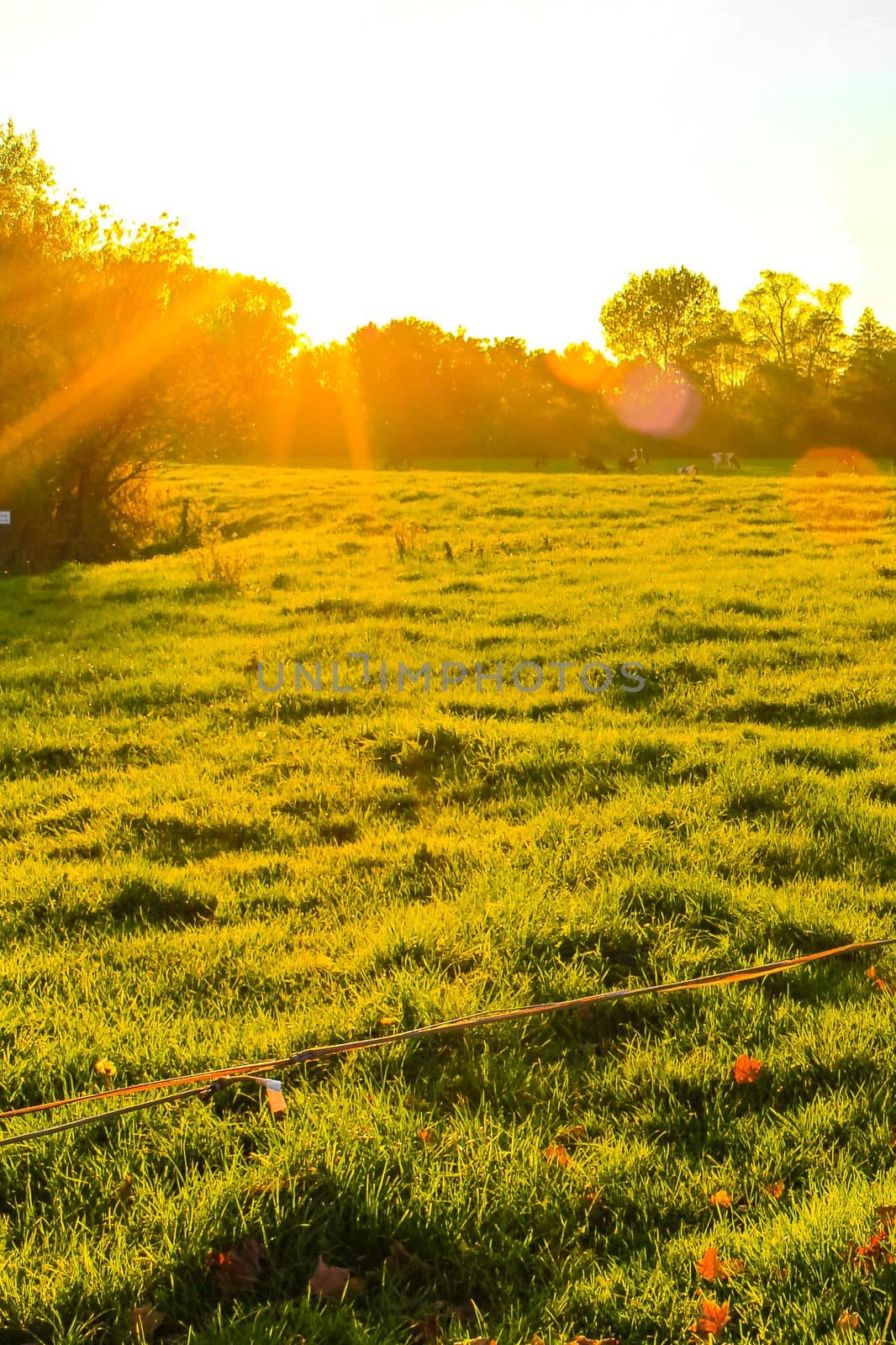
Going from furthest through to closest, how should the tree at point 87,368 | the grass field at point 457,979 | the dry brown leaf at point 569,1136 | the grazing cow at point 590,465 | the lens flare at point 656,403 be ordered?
1. the lens flare at point 656,403
2. the grazing cow at point 590,465
3. the tree at point 87,368
4. the dry brown leaf at point 569,1136
5. the grass field at point 457,979

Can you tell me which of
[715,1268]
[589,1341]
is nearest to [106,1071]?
[589,1341]

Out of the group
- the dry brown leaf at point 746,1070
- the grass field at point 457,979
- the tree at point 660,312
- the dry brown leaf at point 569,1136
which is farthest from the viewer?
the tree at point 660,312

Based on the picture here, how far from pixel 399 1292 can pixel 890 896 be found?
139 inches

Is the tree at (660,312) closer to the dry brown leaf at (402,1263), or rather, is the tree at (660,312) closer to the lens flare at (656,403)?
the lens flare at (656,403)

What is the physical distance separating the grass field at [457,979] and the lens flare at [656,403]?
202 ft

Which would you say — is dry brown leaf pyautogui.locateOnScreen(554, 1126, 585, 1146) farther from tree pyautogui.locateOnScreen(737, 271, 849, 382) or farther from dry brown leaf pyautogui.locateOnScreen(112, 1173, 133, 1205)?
tree pyautogui.locateOnScreen(737, 271, 849, 382)

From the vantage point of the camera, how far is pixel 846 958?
4.61 metres

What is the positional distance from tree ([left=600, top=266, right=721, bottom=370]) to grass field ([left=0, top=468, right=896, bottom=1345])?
3455 inches

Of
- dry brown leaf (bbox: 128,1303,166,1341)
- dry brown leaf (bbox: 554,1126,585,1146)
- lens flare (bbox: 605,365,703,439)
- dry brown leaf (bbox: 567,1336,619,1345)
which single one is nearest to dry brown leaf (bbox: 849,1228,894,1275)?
dry brown leaf (bbox: 567,1336,619,1345)

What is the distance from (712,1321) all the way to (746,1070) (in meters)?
1.20

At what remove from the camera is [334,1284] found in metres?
2.92

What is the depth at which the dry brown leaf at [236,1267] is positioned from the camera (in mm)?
2900

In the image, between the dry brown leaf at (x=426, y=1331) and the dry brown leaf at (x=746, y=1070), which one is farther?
the dry brown leaf at (x=746, y=1070)

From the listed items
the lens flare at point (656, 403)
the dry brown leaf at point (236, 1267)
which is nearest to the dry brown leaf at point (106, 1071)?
the dry brown leaf at point (236, 1267)
